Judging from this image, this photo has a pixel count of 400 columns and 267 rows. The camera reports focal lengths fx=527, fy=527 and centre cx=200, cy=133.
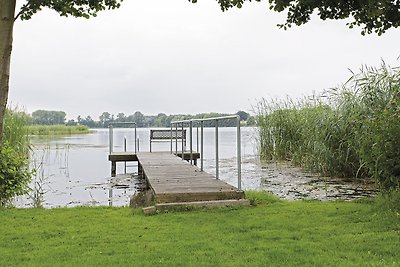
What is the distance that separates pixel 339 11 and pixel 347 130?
14.1ft

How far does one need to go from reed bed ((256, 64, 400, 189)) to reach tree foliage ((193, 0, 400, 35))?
3.57 feet

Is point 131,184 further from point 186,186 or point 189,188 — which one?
point 189,188

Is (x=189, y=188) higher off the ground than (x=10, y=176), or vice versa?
(x=10, y=176)

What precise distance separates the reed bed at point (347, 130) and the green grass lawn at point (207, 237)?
2.44ft

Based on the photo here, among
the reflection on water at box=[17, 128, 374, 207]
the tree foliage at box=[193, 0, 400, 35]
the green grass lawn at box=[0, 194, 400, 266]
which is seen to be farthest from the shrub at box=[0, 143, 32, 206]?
the tree foliage at box=[193, 0, 400, 35]

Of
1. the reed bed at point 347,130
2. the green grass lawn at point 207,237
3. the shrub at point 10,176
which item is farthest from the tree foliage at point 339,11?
the shrub at point 10,176

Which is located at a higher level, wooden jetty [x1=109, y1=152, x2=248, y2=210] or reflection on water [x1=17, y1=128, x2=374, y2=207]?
wooden jetty [x1=109, y1=152, x2=248, y2=210]

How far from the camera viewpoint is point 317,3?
7.16 meters

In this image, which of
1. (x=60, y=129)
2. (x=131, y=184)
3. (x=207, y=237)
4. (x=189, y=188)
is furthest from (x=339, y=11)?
(x=60, y=129)

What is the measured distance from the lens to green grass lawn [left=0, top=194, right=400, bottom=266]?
14.4 ft

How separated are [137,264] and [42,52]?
62.2 feet

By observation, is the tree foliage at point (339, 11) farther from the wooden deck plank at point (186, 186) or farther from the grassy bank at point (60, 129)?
the grassy bank at point (60, 129)

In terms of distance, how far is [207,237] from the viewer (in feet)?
17.0

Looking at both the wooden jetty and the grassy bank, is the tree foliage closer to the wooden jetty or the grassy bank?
the wooden jetty
